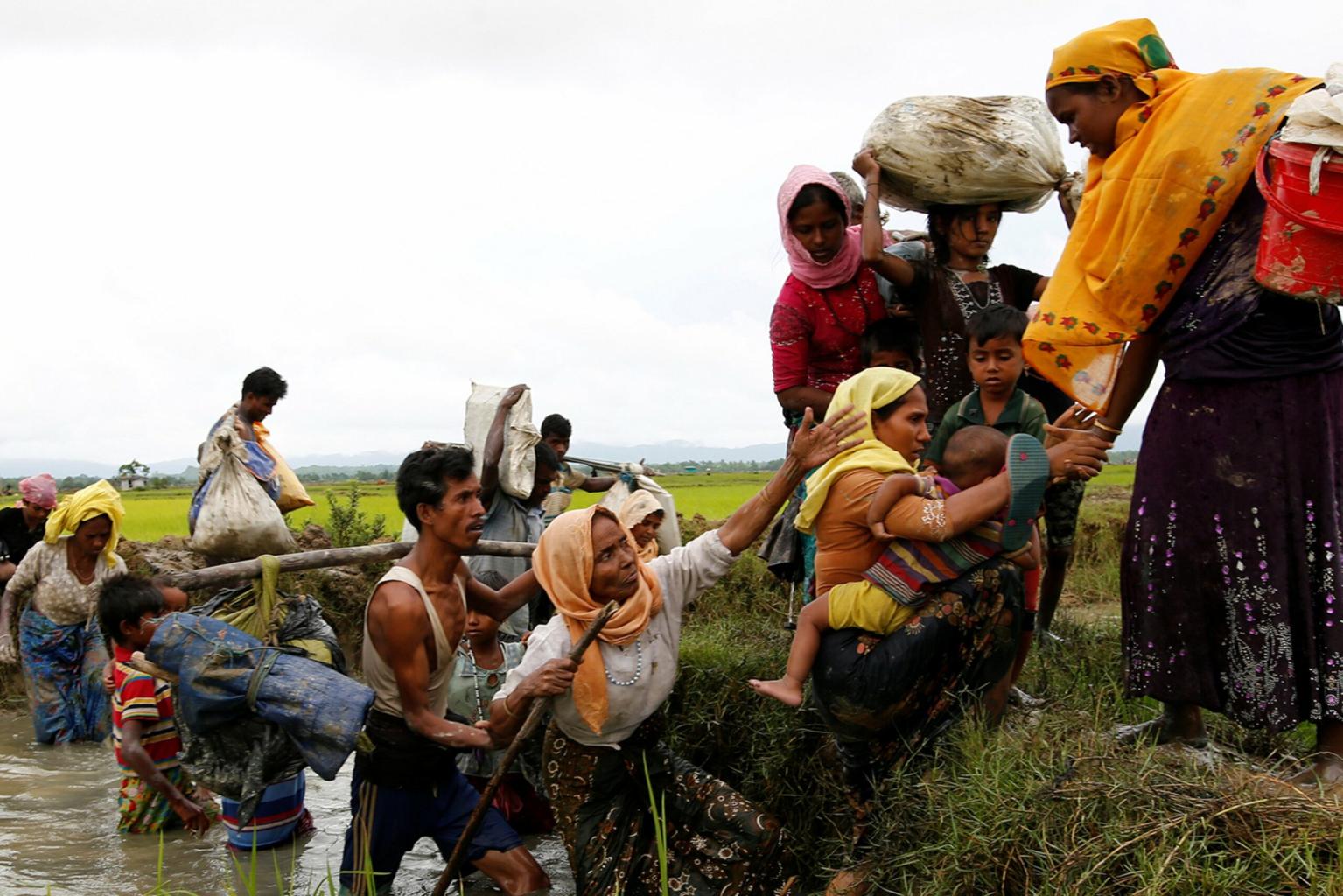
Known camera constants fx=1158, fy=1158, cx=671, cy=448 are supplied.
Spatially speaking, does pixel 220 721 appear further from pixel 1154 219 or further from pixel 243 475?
pixel 1154 219

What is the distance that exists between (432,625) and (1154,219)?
2786 mm

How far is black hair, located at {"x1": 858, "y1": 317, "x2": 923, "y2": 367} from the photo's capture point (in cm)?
477

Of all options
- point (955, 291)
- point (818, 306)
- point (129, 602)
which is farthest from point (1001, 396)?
point (129, 602)

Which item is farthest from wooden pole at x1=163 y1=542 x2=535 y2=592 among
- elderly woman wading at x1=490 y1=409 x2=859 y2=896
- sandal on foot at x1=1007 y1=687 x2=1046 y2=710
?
sandal on foot at x1=1007 y1=687 x2=1046 y2=710

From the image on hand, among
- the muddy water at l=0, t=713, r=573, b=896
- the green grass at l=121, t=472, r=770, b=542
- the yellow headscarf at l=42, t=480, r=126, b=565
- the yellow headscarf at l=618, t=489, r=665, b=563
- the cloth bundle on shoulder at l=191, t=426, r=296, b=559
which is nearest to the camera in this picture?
the muddy water at l=0, t=713, r=573, b=896

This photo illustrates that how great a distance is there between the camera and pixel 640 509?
689 cm

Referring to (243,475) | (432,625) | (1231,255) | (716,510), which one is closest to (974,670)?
Result: (1231,255)

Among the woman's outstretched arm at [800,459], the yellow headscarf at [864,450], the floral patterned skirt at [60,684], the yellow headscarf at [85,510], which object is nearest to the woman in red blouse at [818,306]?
the woman's outstretched arm at [800,459]

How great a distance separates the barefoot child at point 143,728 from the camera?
5102mm

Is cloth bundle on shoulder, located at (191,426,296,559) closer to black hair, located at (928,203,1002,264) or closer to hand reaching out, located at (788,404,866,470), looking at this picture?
hand reaching out, located at (788,404,866,470)

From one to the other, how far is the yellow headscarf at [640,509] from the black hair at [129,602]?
8.52 ft

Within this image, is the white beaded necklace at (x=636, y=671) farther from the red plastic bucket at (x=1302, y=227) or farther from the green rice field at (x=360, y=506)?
the green rice field at (x=360, y=506)

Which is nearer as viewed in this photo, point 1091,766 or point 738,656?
point 1091,766

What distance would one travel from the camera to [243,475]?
6.57 metres
